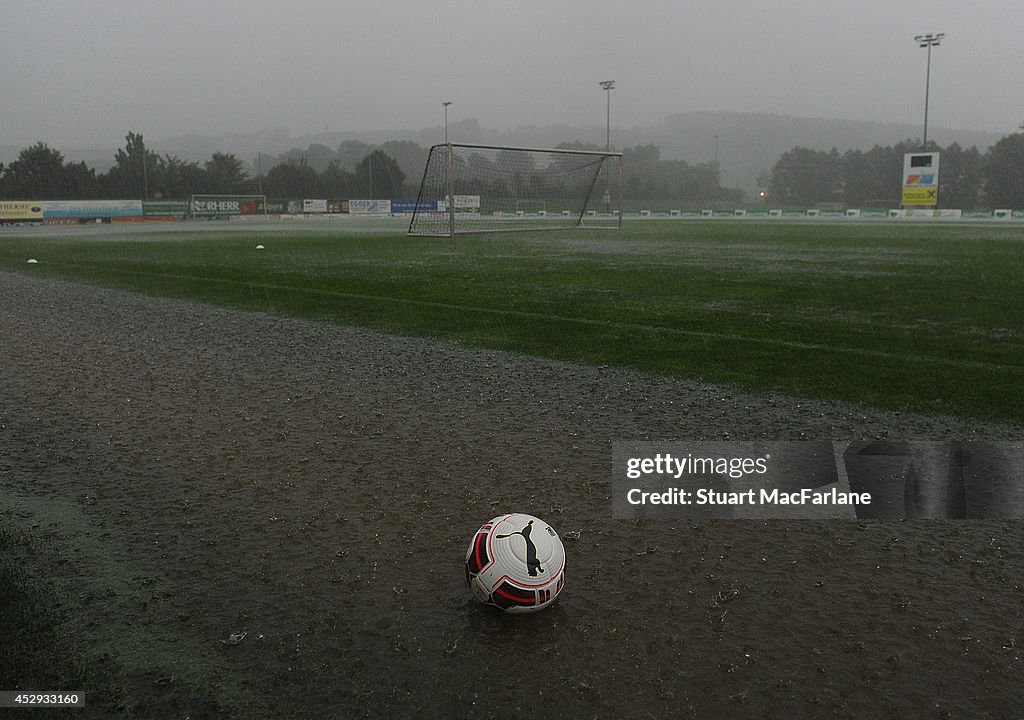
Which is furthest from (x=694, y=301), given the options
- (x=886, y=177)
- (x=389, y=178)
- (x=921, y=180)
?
(x=886, y=177)

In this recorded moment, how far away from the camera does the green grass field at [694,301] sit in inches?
271

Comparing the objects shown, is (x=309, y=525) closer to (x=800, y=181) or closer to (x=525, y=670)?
(x=525, y=670)

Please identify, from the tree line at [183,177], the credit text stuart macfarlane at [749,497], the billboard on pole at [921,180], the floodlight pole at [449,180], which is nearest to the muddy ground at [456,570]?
the credit text stuart macfarlane at [749,497]

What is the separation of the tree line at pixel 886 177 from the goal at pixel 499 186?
139 ft

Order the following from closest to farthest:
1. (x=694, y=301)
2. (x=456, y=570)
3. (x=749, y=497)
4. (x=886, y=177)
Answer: (x=456, y=570) → (x=749, y=497) → (x=694, y=301) → (x=886, y=177)

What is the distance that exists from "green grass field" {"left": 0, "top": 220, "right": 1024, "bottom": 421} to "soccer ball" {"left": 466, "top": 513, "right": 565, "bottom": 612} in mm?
3690

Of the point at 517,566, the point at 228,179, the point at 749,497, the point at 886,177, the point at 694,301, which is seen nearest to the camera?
the point at 517,566

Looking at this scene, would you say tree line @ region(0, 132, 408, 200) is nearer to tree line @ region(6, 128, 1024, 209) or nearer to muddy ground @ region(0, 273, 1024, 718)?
tree line @ region(6, 128, 1024, 209)

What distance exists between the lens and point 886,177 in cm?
8744

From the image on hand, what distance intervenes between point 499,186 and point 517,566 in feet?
97.3

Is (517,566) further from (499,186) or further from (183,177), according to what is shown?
(183,177)

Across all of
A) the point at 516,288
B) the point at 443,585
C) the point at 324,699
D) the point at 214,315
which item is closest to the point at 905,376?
the point at 443,585

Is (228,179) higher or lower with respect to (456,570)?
higher

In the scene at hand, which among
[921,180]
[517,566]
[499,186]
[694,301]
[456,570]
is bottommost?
[456,570]
